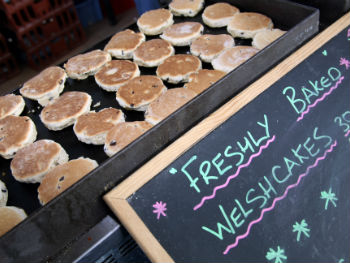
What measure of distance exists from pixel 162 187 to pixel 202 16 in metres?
1.52

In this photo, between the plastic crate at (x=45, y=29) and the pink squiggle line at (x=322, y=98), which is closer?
the pink squiggle line at (x=322, y=98)

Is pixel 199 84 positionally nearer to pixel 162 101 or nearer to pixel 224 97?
pixel 162 101

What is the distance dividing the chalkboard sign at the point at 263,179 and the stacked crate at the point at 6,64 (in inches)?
133

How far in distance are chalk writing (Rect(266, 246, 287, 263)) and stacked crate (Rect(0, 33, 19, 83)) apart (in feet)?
11.9

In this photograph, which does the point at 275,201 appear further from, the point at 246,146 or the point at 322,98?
the point at 322,98

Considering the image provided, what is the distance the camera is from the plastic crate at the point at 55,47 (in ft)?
12.6

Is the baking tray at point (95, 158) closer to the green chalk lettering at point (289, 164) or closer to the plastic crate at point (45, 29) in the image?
A: the green chalk lettering at point (289, 164)

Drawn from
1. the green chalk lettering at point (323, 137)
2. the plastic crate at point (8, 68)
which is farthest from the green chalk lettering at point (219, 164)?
the plastic crate at point (8, 68)

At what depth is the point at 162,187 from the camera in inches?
40.3

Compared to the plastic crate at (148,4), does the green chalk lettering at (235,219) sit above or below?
below

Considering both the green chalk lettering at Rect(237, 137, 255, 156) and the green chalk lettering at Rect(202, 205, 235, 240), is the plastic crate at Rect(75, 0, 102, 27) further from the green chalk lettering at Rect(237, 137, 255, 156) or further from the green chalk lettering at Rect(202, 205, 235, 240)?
the green chalk lettering at Rect(202, 205, 235, 240)

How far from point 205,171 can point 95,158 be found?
0.64 m

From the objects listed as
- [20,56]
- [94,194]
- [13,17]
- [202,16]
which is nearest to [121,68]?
[202,16]

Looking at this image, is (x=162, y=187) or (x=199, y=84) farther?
(x=199, y=84)
